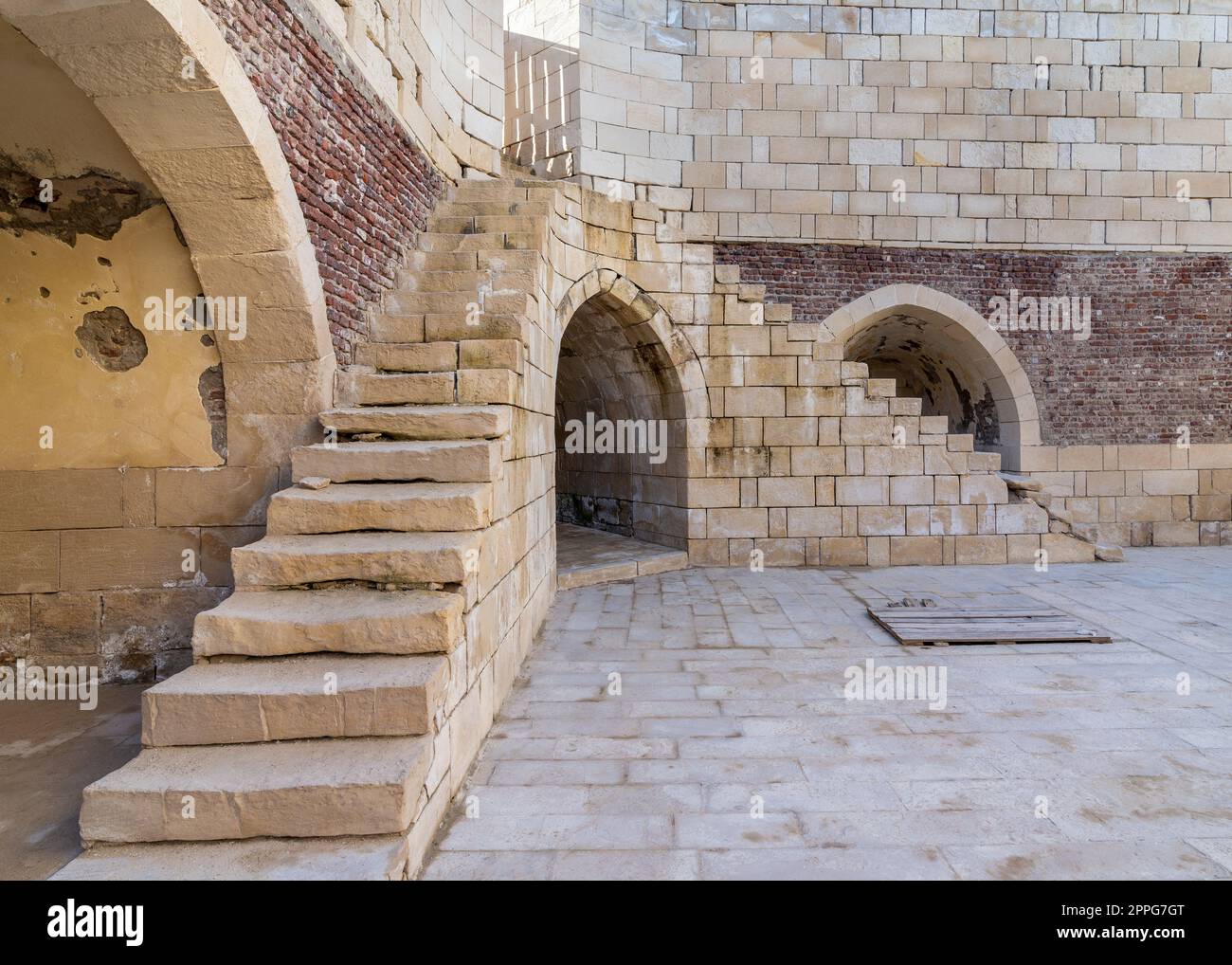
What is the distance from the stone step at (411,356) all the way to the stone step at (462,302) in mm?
441

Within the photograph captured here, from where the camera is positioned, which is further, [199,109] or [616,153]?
[616,153]

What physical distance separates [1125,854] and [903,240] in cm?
836

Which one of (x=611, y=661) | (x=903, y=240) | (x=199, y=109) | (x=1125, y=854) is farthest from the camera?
(x=903, y=240)

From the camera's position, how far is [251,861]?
216cm

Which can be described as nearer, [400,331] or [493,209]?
[400,331]

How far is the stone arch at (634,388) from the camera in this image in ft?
23.9

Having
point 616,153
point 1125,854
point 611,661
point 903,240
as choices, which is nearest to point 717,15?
point 616,153

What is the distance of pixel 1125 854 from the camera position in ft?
7.73

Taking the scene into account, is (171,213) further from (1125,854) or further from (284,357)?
(1125,854)

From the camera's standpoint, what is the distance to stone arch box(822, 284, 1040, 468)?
9.16m

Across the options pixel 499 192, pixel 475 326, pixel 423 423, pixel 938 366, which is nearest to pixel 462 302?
pixel 475 326

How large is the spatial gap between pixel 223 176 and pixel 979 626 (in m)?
5.36

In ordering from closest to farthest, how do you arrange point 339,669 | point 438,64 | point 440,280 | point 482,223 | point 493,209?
point 339,669 < point 440,280 < point 482,223 < point 493,209 < point 438,64

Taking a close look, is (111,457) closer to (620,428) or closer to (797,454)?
(620,428)
